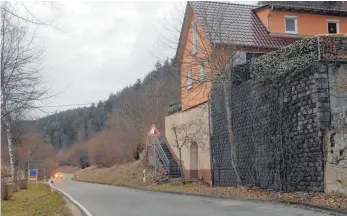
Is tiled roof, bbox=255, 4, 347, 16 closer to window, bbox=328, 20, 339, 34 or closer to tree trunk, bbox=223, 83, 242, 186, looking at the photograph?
window, bbox=328, 20, 339, 34

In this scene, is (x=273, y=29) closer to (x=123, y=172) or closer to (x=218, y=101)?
(x=218, y=101)

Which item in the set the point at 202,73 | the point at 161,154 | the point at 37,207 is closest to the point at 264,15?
the point at 202,73

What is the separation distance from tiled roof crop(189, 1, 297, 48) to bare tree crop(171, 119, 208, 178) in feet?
18.2

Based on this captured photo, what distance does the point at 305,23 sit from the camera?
29.2 m

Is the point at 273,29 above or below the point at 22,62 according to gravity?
above

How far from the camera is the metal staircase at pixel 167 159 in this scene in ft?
96.8

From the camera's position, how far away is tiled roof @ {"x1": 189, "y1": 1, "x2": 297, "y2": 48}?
2307cm

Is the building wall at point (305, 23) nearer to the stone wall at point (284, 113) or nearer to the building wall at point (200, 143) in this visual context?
the building wall at point (200, 143)

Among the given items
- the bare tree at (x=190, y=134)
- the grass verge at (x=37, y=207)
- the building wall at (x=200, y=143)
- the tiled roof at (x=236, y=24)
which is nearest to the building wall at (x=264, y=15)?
the tiled roof at (x=236, y=24)

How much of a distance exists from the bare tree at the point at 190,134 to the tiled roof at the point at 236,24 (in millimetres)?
5542

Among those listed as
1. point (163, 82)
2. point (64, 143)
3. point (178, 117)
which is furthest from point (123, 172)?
point (64, 143)

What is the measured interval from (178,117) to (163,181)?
Answer: 5291 mm

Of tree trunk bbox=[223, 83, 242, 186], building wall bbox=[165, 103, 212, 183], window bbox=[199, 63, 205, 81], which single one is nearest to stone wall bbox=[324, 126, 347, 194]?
tree trunk bbox=[223, 83, 242, 186]

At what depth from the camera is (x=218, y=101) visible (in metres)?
23.7
